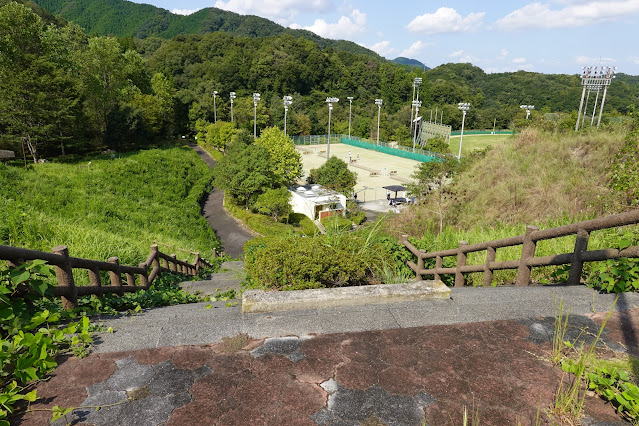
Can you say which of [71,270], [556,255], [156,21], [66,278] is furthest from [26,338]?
[156,21]

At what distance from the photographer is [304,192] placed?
27.9 metres

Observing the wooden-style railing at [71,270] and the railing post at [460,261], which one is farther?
the railing post at [460,261]

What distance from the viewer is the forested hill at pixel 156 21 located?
143 metres

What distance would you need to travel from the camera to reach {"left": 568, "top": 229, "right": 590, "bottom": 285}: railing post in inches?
156

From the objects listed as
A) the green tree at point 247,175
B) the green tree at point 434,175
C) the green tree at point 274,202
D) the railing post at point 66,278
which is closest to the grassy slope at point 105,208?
the green tree at point 247,175

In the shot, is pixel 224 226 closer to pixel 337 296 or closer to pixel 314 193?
pixel 314 193

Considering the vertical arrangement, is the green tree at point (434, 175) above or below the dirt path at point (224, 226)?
above

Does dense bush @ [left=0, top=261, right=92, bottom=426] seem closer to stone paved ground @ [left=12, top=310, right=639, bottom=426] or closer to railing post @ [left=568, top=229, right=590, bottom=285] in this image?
stone paved ground @ [left=12, top=310, right=639, bottom=426]

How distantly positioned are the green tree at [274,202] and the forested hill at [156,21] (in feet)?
460

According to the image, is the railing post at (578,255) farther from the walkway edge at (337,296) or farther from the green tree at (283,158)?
the green tree at (283,158)

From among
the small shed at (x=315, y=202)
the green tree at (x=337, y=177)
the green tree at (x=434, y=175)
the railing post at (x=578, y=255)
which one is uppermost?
the railing post at (x=578, y=255)

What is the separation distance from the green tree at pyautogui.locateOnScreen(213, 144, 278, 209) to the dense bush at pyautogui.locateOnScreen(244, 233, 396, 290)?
21428 millimetres

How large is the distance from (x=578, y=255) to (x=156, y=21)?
187m

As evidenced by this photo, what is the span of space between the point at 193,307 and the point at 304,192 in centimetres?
2373
